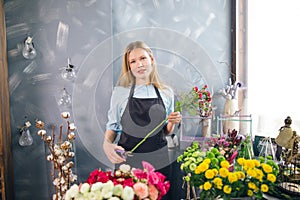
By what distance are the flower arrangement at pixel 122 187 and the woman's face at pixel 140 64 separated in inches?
35.7

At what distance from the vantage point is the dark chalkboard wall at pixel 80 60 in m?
2.04

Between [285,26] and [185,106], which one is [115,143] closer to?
[185,106]

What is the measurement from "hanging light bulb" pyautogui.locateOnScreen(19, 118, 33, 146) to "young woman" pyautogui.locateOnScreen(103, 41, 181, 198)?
1.82 ft

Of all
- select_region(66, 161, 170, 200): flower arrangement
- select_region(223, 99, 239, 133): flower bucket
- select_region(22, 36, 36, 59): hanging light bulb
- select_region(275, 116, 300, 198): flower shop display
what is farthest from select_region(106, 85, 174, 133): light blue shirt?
select_region(66, 161, 170, 200): flower arrangement

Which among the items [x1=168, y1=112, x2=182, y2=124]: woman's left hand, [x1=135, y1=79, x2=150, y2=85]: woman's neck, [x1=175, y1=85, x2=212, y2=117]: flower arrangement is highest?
[x1=135, y1=79, x2=150, y2=85]: woman's neck

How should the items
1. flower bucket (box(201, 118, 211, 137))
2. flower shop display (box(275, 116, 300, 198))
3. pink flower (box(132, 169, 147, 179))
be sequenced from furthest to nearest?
1. flower bucket (box(201, 118, 211, 137))
2. flower shop display (box(275, 116, 300, 198))
3. pink flower (box(132, 169, 147, 179))

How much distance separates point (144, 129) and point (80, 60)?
70 centimetres

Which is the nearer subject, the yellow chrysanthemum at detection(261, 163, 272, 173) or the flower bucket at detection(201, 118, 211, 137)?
the yellow chrysanthemum at detection(261, 163, 272, 173)

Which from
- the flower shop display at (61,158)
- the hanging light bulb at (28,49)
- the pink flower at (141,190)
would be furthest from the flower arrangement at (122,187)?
the hanging light bulb at (28,49)

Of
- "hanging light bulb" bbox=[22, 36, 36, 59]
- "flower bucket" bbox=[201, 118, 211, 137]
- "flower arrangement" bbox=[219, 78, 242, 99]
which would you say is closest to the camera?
"hanging light bulb" bbox=[22, 36, 36, 59]

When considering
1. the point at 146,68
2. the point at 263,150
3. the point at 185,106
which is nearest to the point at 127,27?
the point at 146,68

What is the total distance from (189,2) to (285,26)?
2.41 ft

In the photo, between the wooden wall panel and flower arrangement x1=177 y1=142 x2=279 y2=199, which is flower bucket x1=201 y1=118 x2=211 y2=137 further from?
the wooden wall panel

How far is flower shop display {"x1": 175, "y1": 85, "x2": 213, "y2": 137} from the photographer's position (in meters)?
2.06
